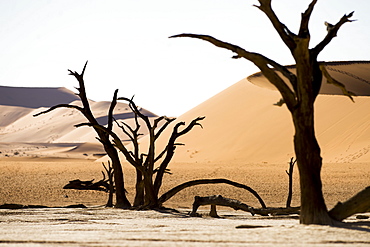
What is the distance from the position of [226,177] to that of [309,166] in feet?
66.8

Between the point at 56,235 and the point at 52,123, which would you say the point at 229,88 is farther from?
the point at 52,123

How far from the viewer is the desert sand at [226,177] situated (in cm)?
561

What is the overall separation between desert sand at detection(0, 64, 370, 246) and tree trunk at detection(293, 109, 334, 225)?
33cm

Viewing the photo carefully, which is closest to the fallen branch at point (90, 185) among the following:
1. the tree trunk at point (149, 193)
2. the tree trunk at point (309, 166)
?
the tree trunk at point (149, 193)

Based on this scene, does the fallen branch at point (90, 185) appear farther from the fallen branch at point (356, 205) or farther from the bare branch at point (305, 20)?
the bare branch at point (305, 20)

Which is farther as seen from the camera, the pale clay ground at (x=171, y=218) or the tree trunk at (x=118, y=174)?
the tree trunk at (x=118, y=174)

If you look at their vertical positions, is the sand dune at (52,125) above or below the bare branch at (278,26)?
above

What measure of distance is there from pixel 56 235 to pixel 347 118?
38.0 m

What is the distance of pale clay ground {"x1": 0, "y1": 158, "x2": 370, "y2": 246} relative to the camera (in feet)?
17.4

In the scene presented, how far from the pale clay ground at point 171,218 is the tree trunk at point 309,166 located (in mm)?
267

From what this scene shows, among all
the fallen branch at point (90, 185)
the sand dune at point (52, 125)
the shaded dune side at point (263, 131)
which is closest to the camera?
the fallen branch at point (90, 185)

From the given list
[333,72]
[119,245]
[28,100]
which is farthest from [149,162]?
[28,100]

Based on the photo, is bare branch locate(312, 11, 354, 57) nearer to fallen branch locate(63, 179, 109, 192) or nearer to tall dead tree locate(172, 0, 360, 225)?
tall dead tree locate(172, 0, 360, 225)

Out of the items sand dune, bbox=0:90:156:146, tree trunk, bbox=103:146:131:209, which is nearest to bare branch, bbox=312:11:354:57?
tree trunk, bbox=103:146:131:209
